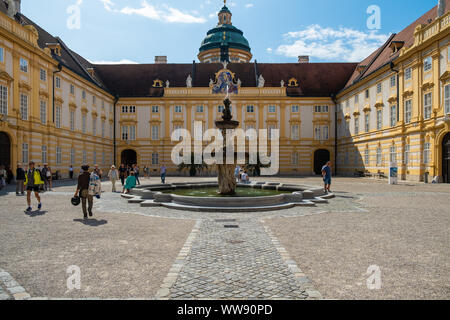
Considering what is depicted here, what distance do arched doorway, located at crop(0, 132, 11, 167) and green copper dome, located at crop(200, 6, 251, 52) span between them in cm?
4472

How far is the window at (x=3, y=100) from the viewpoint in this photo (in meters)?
22.9

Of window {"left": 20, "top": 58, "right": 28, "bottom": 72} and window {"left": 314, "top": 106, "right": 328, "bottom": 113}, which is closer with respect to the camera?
window {"left": 20, "top": 58, "right": 28, "bottom": 72}

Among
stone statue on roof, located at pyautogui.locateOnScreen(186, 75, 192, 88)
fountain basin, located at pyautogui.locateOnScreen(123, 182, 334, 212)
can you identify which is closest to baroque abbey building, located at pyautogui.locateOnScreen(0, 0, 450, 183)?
stone statue on roof, located at pyautogui.locateOnScreen(186, 75, 192, 88)

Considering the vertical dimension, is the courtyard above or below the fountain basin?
below

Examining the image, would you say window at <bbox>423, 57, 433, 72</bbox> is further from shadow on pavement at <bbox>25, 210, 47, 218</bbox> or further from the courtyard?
shadow on pavement at <bbox>25, 210, 47, 218</bbox>

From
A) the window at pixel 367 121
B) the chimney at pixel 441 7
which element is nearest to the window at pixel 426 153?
the window at pixel 367 121

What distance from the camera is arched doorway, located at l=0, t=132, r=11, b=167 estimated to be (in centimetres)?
2333

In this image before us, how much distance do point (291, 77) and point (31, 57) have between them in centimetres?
3422

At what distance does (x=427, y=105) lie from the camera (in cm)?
2589

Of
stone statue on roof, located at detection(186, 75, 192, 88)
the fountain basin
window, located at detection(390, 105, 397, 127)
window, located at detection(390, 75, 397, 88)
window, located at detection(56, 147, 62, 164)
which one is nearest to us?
the fountain basin

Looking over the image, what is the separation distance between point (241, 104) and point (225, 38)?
23.9m

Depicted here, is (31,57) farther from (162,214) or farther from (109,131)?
(162,214)

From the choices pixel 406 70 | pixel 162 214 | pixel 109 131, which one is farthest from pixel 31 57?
pixel 406 70

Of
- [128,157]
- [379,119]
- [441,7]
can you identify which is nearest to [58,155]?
[128,157]
